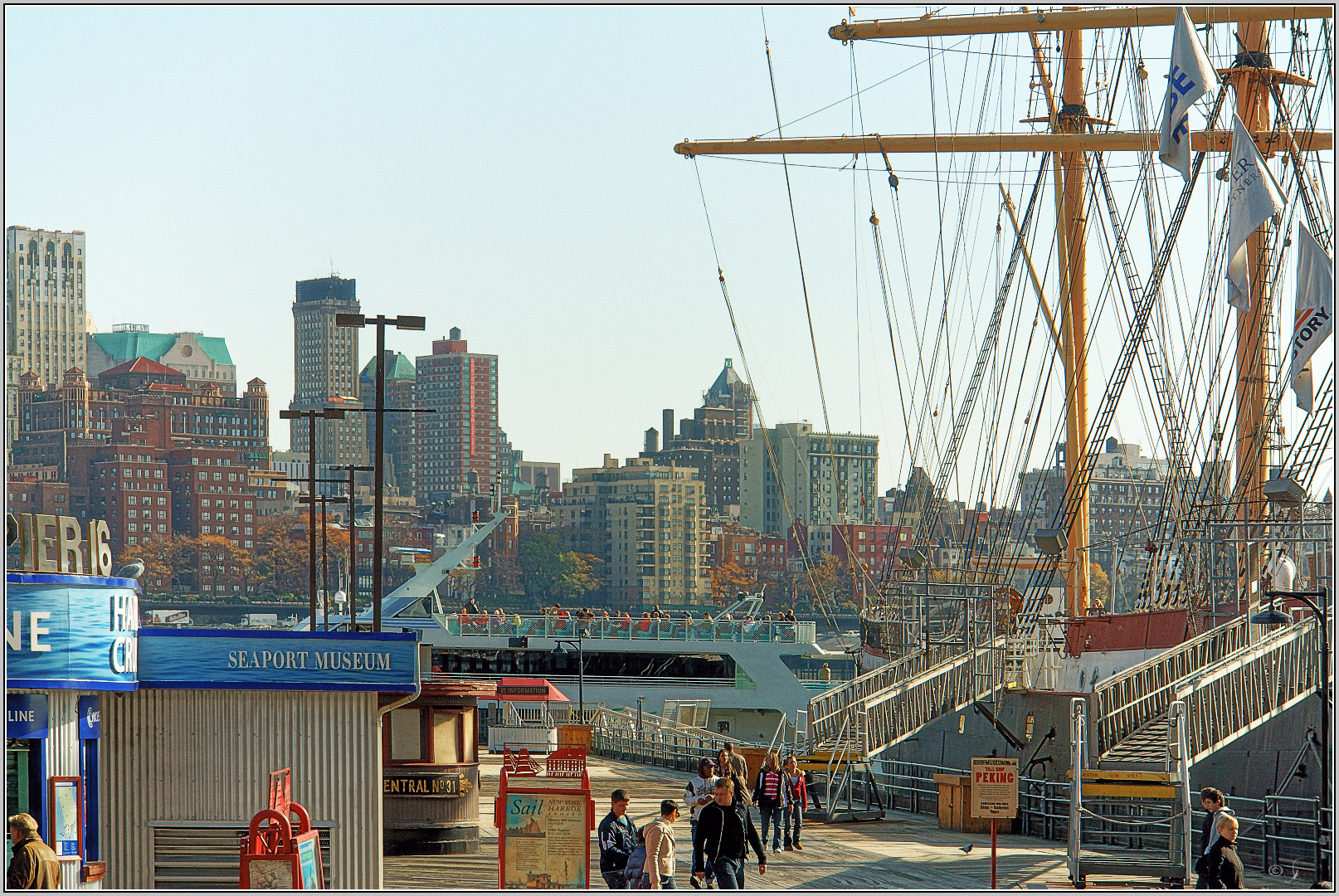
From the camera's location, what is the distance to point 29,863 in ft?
37.6

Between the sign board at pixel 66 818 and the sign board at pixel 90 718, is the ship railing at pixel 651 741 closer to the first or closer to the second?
the sign board at pixel 90 718

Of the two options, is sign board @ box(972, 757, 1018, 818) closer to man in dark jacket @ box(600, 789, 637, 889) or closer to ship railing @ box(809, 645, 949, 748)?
man in dark jacket @ box(600, 789, 637, 889)

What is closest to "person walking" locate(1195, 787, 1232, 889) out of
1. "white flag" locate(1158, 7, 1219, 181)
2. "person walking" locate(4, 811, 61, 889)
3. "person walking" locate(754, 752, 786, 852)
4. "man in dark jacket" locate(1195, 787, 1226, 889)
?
"man in dark jacket" locate(1195, 787, 1226, 889)

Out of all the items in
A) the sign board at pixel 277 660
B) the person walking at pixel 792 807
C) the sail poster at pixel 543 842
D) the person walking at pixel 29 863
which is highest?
the sign board at pixel 277 660

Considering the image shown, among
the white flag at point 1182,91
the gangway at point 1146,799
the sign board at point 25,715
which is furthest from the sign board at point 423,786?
the white flag at point 1182,91

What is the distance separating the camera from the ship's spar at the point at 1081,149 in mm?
30688

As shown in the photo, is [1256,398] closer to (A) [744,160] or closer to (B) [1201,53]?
(B) [1201,53]

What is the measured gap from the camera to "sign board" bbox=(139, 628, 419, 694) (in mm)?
15859

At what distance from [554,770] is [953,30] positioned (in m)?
22.2

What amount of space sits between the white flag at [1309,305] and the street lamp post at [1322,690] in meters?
3.19

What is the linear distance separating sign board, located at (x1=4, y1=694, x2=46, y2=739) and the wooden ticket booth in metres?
6.03

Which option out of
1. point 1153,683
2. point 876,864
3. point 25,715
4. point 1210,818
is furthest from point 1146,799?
point 25,715

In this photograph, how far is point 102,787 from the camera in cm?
1572

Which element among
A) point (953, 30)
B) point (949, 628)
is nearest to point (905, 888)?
point (949, 628)
